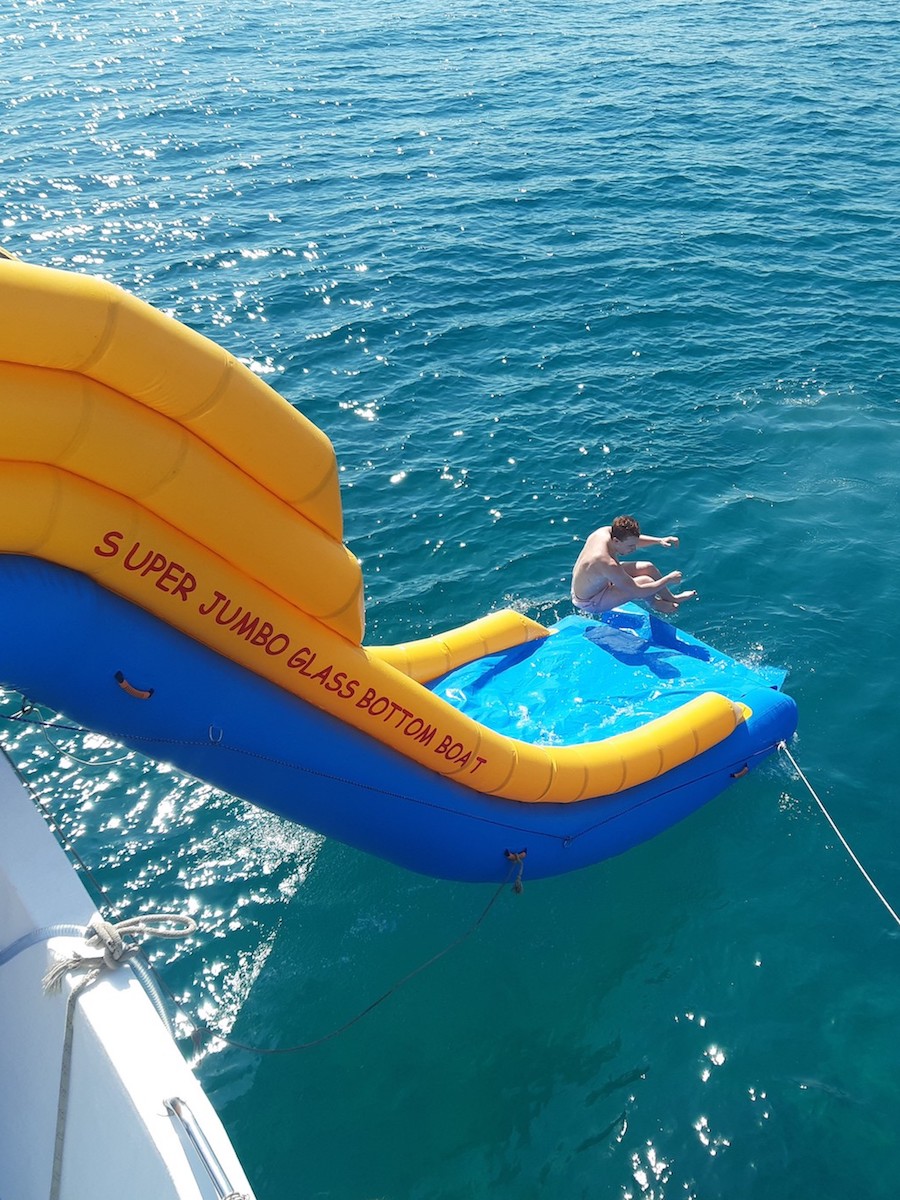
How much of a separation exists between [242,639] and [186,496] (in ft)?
3.24

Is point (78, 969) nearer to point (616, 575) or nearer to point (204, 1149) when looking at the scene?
point (204, 1149)

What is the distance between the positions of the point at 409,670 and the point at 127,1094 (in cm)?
489

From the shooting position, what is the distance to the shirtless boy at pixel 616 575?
9.72m

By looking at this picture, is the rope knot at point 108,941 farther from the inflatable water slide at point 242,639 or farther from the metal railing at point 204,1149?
the inflatable water slide at point 242,639

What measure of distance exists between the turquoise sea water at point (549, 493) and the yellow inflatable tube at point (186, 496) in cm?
239

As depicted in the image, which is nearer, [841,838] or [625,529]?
[841,838]

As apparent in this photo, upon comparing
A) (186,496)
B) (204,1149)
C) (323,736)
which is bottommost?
(323,736)

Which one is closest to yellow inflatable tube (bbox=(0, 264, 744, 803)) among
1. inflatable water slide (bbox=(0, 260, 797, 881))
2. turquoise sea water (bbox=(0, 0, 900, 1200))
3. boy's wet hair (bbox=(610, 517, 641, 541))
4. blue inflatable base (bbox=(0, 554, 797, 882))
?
inflatable water slide (bbox=(0, 260, 797, 881))

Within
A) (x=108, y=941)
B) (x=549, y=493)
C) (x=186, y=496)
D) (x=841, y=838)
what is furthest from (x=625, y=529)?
(x=108, y=941)

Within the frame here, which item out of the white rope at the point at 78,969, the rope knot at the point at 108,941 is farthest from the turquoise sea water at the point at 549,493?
the rope knot at the point at 108,941

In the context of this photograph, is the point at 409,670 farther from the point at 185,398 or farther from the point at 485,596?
the point at 185,398

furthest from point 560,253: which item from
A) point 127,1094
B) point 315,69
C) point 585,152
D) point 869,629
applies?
point 127,1094

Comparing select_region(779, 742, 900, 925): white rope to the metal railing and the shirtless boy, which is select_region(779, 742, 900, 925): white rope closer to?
the shirtless boy

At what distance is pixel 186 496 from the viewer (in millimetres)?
5168
